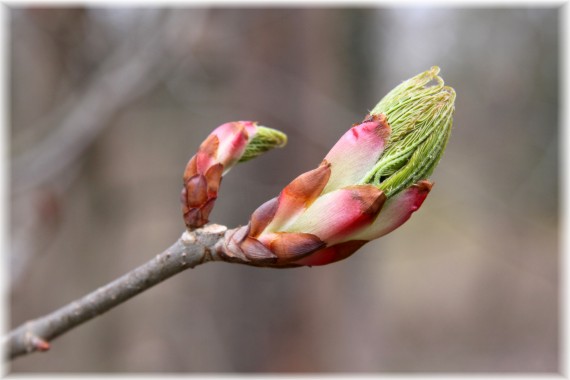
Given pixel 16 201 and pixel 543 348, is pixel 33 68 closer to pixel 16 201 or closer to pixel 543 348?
pixel 16 201

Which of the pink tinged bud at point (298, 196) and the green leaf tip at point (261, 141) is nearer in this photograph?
the pink tinged bud at point (298, 196)

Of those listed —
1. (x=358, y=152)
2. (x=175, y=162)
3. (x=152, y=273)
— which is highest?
(x=175, y=162)

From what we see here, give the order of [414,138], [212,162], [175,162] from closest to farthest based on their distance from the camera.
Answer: [414,138] → [212,162] → [175,162]

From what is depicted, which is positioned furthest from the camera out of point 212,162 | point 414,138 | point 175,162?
point 175,162

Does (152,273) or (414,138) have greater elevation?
(414,138)

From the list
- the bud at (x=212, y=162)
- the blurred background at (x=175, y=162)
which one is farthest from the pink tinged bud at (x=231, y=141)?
the blurred background at (x=175, y=162)

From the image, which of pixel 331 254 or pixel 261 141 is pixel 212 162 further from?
pixel 331 254

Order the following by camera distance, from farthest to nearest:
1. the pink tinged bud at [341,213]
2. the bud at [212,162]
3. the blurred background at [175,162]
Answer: the blurred background at [175,162]
the bud at [212,162]
the pink tinged bud at [341,213]

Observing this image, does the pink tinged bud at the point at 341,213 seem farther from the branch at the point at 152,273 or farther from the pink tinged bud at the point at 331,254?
the branch at the point at 152,273

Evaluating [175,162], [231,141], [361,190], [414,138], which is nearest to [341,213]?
[361,190]
